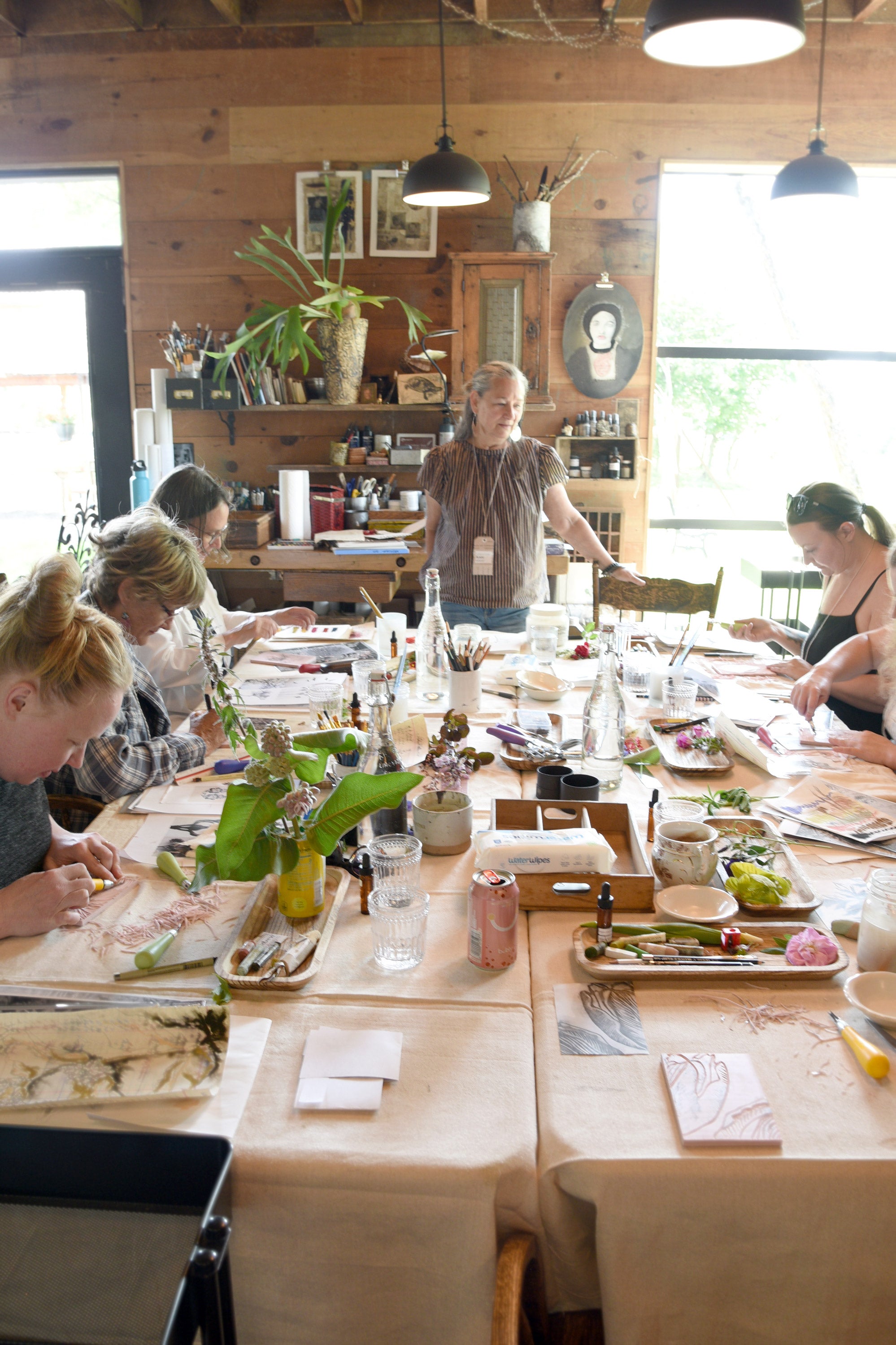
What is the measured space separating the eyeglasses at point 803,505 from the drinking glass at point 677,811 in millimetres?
1425

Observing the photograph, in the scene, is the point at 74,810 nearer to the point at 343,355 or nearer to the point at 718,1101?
the point at 718,1101

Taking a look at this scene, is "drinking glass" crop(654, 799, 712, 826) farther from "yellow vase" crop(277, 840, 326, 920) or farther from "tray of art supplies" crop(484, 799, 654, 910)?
"yellow vase" crop(277, 840, 326, 920)

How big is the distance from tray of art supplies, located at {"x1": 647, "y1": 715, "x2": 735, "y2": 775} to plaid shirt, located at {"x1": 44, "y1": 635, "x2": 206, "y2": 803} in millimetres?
993

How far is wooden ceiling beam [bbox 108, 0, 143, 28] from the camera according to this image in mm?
4168

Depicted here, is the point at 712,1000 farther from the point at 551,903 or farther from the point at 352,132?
the point at 352,132

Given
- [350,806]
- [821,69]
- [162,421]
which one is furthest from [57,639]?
[821,69]

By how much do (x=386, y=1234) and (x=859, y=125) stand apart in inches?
189

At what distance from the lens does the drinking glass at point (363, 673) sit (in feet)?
7.56

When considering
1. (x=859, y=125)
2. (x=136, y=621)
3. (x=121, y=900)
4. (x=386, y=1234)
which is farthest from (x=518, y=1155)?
(x=859, y=125)

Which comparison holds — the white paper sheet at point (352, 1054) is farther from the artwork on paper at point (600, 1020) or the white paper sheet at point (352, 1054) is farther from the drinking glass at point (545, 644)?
the drinking glass at point (545, 644)

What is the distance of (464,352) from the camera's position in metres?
4.30

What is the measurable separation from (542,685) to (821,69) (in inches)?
112

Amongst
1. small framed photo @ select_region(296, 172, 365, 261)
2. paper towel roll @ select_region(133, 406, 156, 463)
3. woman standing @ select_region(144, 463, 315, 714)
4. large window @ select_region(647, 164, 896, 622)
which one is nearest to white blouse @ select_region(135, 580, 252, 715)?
woman standing @ select_region(144, 463, 315, 714)

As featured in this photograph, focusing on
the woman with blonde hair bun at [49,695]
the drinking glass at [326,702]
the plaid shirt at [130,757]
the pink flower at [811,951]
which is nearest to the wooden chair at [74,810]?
the plaid shirt at [130,757]
